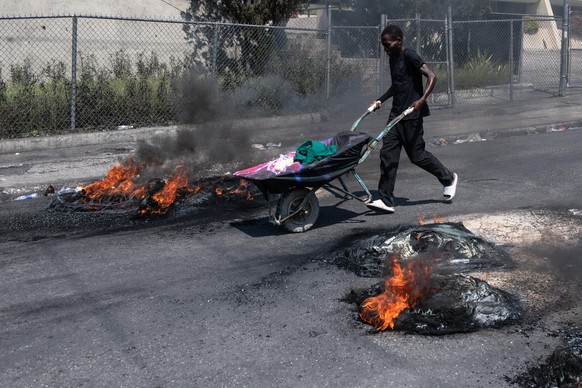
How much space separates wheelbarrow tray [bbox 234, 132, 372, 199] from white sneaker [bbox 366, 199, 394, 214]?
66cm

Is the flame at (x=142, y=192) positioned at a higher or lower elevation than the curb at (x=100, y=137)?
lower

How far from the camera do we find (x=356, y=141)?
6.99 m

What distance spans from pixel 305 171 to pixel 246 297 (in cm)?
166

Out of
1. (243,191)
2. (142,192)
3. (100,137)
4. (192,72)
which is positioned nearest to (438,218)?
(243,191)

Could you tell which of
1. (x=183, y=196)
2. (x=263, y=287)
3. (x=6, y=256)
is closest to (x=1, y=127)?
Result: (x=183, y=196)

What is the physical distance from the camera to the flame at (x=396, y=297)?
15.6ft

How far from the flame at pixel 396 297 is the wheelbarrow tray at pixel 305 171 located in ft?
5.94

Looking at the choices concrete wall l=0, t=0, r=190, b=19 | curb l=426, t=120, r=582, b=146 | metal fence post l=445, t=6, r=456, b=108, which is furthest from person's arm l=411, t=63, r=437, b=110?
concrete wall l=0, t=0, r=190, b=19

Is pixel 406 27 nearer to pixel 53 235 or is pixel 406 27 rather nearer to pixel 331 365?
pixel 53 235

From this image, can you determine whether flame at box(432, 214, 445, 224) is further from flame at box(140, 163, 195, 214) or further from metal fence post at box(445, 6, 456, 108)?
metal fence post at box(445, 6, 456, 108)

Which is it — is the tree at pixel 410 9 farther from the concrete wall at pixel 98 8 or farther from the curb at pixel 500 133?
the curb at pixel 500 133

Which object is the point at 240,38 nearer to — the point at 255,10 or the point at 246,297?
the point at 255,10

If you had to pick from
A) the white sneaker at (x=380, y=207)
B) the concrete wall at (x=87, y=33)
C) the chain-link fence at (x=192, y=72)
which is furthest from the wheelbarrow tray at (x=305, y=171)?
the concrete wall at (x=87, y=33)

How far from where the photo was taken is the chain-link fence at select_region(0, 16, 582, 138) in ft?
43.9
